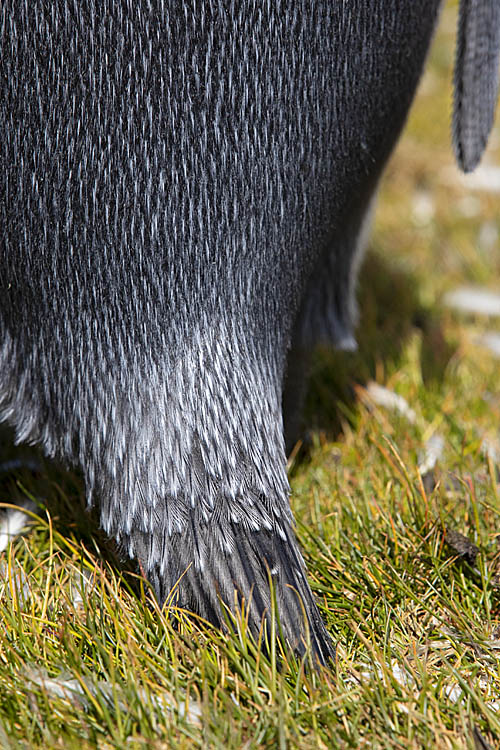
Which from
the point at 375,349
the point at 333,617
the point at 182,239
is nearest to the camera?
the point at 182,239

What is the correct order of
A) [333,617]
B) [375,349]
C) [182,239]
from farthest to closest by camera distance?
[375,349] → [333,617] → [182,239]

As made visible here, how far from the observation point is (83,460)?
86 cm

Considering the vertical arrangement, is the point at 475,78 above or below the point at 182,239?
Answer: above

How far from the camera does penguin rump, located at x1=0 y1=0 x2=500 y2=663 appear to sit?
738mm

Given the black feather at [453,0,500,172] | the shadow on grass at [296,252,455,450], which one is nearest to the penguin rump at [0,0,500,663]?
the black feather at [453,0,500,172]

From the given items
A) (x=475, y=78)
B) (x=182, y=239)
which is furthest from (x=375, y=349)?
(x=182, y=239)

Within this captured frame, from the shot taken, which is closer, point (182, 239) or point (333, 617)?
point (182, 239)

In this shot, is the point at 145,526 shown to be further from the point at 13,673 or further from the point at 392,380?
the point at 392,380

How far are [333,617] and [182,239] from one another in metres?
0.47

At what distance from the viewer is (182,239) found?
781 mm

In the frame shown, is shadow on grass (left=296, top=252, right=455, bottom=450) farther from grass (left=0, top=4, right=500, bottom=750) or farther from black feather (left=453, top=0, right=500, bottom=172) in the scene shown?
black feather (left=453, top=0, right=500, bottom=172)

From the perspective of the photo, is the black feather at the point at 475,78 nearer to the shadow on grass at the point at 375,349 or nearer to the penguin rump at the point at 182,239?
the penguin rump at the point at 182,239

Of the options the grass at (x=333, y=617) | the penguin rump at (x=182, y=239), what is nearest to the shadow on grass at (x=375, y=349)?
the grass at (x=333, y=617)

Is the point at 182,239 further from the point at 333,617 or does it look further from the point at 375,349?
the point at 375,349
